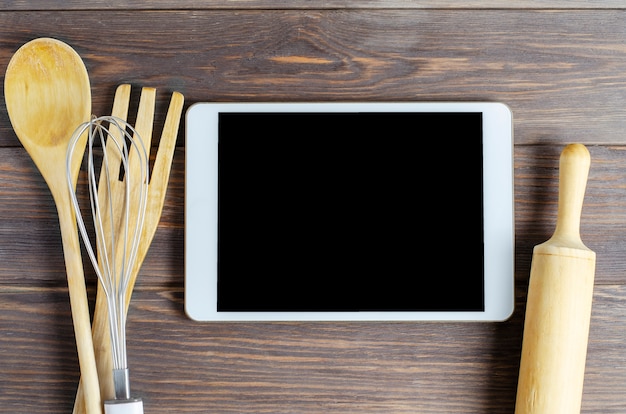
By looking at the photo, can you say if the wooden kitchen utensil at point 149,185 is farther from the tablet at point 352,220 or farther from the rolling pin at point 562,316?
the rolling pin at point 562,316

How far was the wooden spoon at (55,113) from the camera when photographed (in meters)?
0.51

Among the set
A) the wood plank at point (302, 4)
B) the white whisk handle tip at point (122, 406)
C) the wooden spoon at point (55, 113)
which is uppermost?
the wood plank at point (302, 4)

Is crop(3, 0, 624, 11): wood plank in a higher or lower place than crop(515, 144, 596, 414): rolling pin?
higher

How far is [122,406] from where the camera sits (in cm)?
48

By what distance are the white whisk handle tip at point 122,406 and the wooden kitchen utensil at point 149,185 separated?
4 cm

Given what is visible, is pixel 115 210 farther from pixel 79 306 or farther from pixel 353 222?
pixel 353 222

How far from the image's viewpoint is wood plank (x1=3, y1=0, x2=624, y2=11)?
21.4 inches

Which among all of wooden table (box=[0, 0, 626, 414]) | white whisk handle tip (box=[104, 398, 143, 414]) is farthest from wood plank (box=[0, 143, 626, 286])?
white whisk handle tip (box=[104, 398, 143, 414])

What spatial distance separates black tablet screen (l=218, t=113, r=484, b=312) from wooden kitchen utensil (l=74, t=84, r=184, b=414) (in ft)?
0.18

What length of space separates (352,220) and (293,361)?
0.47 feet

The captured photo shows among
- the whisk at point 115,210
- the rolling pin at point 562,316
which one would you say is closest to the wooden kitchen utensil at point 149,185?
the whisk at point 115,210

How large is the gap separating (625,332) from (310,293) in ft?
0.96

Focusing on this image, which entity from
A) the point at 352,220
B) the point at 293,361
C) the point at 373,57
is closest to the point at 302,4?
the point at 373,57

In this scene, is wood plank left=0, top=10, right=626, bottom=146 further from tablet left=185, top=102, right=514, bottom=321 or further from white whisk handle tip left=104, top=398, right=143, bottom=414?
white whisk handle tip left=104, top=398, right=143, bottom=414
